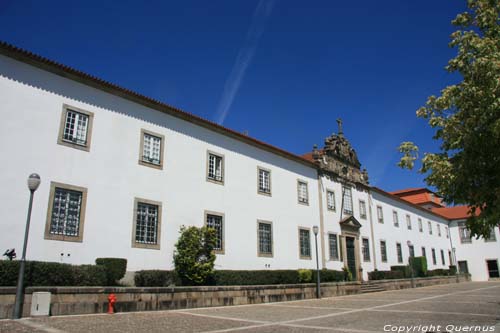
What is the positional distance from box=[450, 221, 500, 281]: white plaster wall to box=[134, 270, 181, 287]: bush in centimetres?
4273

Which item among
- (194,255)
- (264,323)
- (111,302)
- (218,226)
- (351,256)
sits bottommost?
(264,323)

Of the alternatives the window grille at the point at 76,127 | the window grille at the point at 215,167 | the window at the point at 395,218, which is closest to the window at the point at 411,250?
the window at the point at 395,218

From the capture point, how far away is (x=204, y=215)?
18.0 m

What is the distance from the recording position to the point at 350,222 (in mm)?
28594

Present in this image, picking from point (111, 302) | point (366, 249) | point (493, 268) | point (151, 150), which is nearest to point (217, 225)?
point (151, 150)

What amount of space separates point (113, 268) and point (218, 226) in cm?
627

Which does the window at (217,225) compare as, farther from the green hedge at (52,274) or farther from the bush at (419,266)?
the bush at (419,266)

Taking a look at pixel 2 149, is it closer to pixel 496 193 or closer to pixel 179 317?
pixel 179 317

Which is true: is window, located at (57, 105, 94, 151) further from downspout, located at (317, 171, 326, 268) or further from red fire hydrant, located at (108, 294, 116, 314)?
downspout, located at (317, 171, 326, 268)

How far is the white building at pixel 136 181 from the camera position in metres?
12.7

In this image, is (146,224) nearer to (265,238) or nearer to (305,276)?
(265,238)

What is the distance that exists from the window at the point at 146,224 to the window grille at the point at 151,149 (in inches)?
68.5

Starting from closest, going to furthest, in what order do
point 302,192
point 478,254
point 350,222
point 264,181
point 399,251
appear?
point 264,181, point 302,192, point 350,222, point 399,251, point 478,254

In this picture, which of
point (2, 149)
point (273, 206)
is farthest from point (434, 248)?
point (2, 149)
